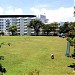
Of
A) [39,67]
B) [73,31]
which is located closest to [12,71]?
[39,67]

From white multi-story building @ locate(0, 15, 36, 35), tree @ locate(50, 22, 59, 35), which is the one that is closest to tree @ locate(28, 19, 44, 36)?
tree @ locate(50, 22, 59, 35)

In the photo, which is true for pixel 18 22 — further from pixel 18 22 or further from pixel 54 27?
pixel 54 27

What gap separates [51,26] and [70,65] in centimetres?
11243

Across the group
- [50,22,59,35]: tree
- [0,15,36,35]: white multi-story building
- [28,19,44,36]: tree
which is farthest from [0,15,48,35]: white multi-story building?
[50,22,59,35]: tree

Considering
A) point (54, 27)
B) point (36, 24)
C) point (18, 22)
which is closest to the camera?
point (36, 24)

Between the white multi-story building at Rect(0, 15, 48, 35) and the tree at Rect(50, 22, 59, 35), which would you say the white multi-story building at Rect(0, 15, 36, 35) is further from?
the tree at Rect(50, 22, 59, 35)

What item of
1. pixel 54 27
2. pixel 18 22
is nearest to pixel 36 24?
pixel 54 27

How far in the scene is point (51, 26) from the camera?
142 m

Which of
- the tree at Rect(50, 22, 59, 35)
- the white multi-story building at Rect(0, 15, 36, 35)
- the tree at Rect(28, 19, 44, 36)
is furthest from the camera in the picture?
the white multi-story building at Rect(0, 15, 36, 35)

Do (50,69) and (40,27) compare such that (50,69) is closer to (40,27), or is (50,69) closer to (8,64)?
(8,64)

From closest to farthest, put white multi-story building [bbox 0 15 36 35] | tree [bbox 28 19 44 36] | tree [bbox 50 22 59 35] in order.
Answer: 1. tree [bbox 28 19 44 36]
2. tree [bbox 50 22 59 35]
3. white multi-story building [bbox 0 15 36 35]

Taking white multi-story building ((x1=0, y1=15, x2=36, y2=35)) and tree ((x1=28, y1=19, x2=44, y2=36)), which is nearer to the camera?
tree ((x1=28, y1=19, x2=44, y2=36))

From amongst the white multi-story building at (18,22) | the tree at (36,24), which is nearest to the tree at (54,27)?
the tree at (36,24)

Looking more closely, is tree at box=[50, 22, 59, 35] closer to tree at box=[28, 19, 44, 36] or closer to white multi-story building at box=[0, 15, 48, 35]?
tree at box=[28, 19, 44, 36]
